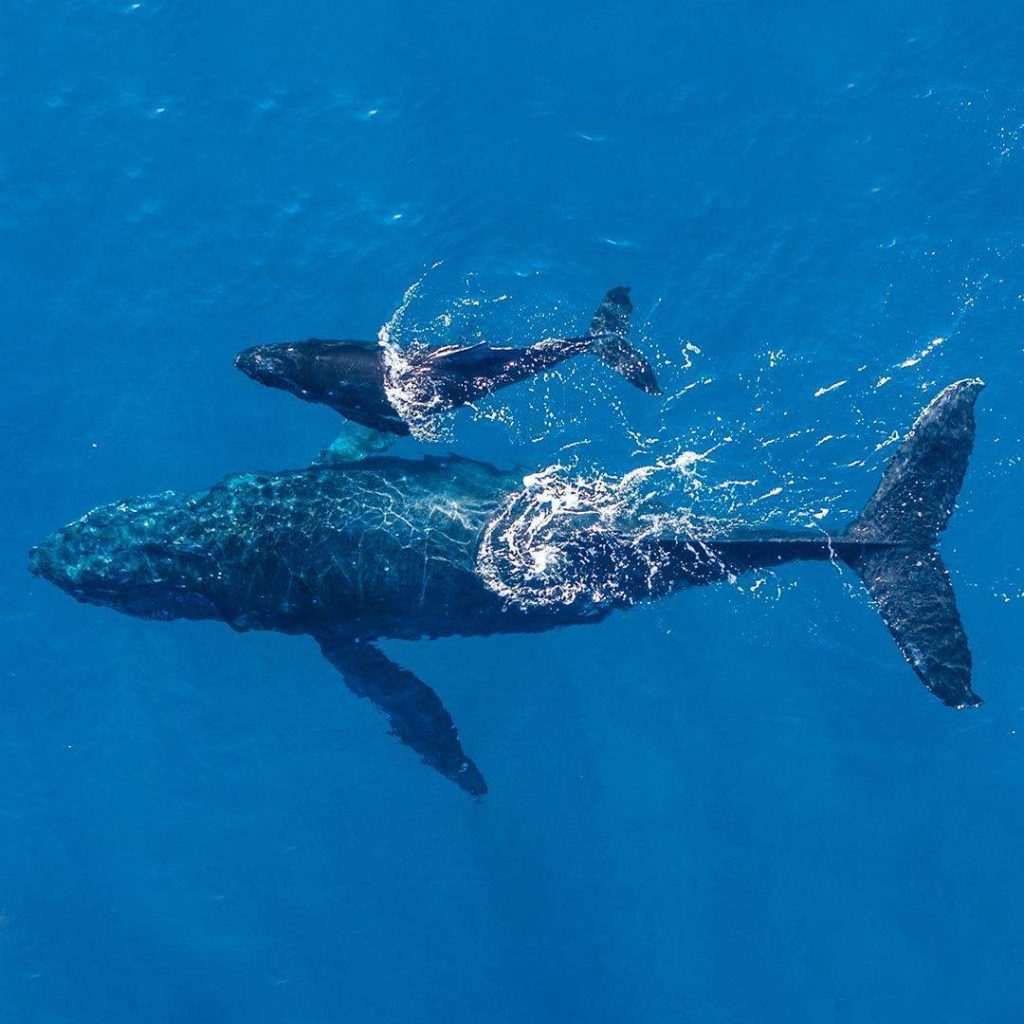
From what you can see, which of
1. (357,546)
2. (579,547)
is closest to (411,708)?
(357,546)

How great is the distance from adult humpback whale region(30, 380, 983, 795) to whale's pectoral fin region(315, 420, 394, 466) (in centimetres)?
77

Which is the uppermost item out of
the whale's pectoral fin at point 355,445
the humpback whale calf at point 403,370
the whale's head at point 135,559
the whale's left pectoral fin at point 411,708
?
the humpback whale calf at point 403,370

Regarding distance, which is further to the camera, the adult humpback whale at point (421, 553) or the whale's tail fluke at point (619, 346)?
the whale's tail fluke at point (619, 346)

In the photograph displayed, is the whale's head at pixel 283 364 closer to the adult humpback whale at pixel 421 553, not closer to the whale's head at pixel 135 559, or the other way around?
the adult humpback whale at pixel 421 553

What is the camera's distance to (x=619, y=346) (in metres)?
19.8

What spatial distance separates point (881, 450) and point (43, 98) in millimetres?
20104

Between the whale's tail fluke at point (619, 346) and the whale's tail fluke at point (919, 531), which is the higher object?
the whale's tail fluke at point (619, 346)

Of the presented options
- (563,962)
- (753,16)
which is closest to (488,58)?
(753,16)

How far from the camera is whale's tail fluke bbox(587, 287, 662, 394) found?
19.7 m

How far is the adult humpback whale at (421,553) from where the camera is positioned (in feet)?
57.5

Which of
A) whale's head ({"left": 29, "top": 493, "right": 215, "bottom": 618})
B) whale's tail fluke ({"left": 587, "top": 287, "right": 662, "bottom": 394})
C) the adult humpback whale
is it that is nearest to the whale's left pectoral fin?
the adult humpback whale

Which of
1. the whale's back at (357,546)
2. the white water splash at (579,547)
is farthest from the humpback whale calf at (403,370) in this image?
the white water splash at (579,547)

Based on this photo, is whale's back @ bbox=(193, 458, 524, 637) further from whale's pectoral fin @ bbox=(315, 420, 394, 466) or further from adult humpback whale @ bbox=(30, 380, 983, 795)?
whale's pectoral fin @ bbox=(315, 420, 394, 466)

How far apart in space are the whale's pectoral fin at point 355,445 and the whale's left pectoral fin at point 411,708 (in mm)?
3867
